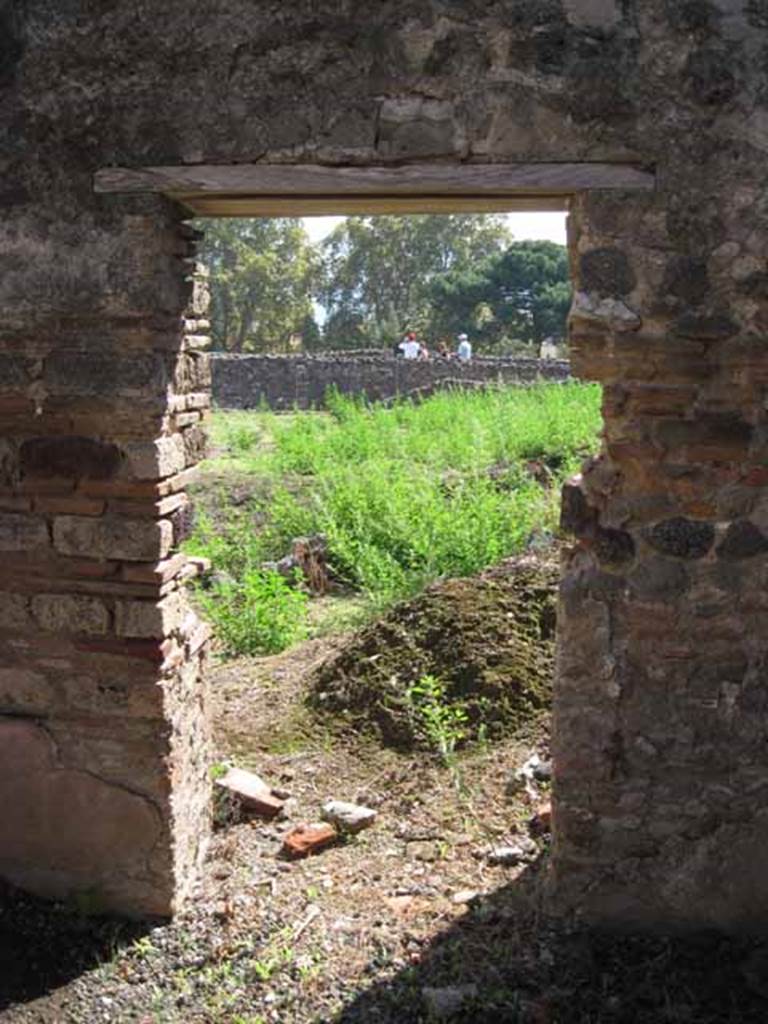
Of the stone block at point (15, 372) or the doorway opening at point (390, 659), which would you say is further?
the doorway opening at point (390, 659)

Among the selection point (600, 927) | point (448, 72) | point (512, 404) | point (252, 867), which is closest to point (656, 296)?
point (448, 72)

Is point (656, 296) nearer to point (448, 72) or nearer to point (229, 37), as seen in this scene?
point (448, 72)

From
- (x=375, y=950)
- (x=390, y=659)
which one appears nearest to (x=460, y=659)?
(x=390, y=659)

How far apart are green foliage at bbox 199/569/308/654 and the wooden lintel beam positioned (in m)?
3.67

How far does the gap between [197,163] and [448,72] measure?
2.61ft

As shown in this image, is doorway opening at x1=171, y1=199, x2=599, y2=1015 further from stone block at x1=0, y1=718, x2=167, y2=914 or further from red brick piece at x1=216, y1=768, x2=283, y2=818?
stone block at x1=0, y1=718, x2=167, y2=914

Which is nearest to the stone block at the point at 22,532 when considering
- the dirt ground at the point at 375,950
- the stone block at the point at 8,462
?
the stone block at the point at 8,462

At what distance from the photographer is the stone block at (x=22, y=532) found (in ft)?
11.6

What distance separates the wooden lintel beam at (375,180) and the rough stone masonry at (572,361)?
0.04 meters

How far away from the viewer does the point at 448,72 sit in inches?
123

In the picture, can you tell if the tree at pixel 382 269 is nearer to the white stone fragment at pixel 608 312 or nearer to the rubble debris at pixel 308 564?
the rubble debris at pixel 308 564

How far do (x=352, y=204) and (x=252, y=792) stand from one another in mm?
2429

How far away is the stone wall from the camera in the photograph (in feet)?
72.0

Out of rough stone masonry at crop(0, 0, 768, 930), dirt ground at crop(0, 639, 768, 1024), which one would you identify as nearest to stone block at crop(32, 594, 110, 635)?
rough stone masonry at crop(0, 0, 768, 930)
